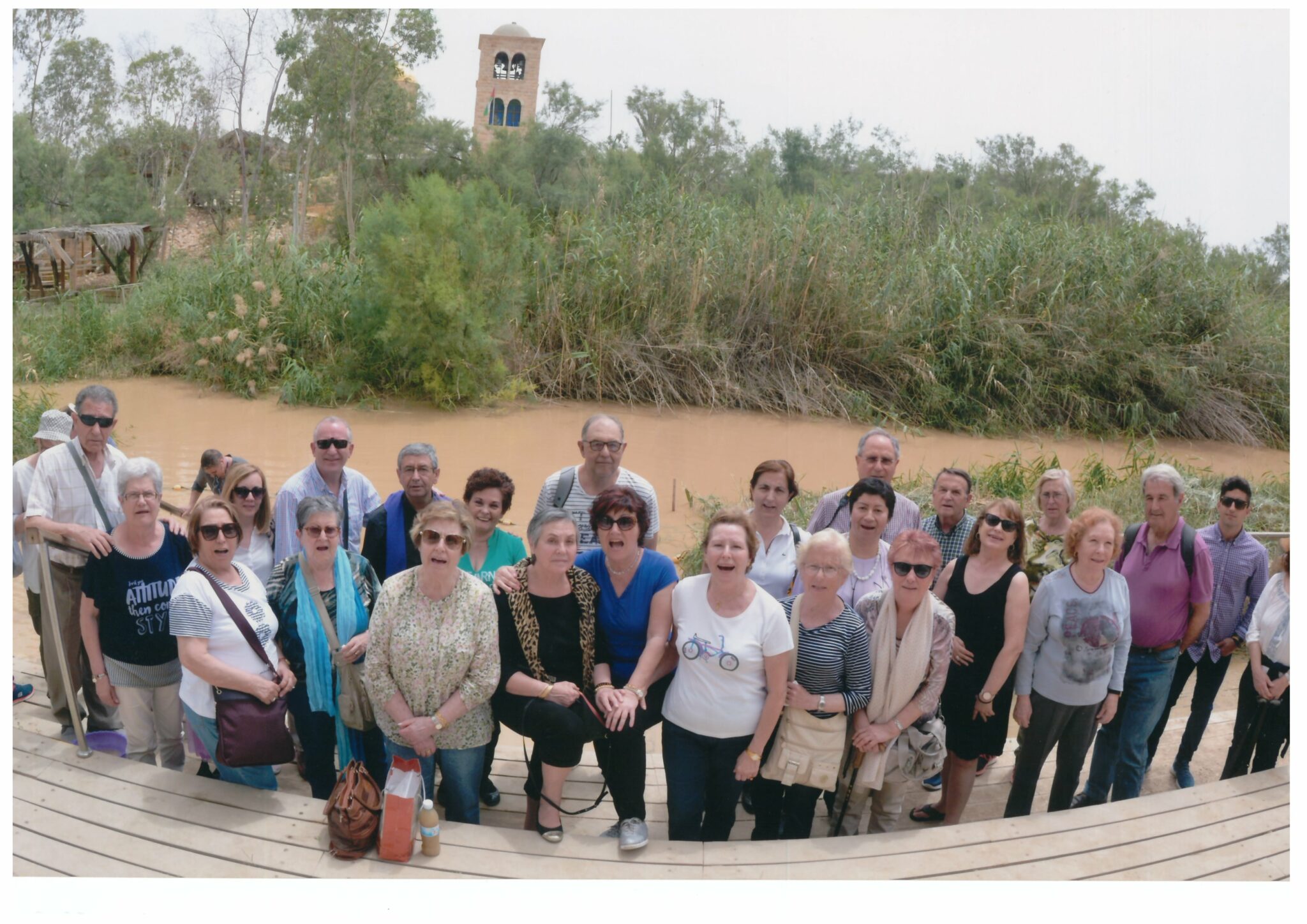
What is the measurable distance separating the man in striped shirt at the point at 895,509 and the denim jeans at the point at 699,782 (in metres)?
1.03

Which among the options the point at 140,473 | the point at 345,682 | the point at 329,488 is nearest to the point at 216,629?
the point at 345,682

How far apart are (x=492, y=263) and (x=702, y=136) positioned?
7376 mm

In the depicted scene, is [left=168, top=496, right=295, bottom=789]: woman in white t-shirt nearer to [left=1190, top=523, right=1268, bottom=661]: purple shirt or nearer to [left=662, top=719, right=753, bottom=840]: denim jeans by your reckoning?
[left=662, top=719, right=753, bottom=840]: denim jeans

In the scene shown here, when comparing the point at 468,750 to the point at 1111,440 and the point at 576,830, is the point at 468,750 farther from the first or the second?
the point at 1111,440

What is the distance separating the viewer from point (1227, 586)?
13.2 ft

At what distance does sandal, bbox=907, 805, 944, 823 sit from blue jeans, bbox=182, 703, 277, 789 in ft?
7.25

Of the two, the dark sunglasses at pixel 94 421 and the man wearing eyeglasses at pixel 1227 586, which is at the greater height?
the dark sunglasses at pixel 94 421

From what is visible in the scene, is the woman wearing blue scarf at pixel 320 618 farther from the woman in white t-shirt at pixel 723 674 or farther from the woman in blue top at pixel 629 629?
the woman in white t-shirt at pixel 723 674

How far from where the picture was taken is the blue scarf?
3340 millimetres

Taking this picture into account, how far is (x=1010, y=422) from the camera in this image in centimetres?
1420

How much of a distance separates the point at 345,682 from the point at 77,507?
140 centimetres

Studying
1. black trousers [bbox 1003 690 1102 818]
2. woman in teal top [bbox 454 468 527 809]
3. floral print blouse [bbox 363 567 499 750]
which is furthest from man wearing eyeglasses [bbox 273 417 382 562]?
black trousers [bbox 1003 690 1102 818]

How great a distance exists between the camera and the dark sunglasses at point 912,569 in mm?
3125

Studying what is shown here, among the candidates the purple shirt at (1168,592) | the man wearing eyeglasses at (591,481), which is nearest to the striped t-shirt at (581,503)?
the man wearing eyeglasses at (591,481)
